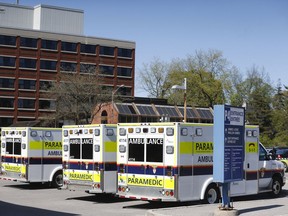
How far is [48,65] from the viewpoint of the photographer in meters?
90.7

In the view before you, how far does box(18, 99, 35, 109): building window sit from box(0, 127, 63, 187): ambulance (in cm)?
6777

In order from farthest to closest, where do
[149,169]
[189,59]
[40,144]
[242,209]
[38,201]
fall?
[189,59]
[40,144]
[38,201]
[149,169]
[242,209]

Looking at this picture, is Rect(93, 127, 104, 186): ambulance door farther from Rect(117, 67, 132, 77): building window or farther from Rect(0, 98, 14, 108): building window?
Rect(117, 67, 132, 77): building window

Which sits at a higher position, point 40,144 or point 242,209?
point 40,144

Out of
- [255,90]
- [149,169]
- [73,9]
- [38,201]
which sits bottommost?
[38,201]

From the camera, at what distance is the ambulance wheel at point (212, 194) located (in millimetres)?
15594

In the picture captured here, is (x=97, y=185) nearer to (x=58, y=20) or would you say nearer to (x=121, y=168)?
(x=121, y=168)

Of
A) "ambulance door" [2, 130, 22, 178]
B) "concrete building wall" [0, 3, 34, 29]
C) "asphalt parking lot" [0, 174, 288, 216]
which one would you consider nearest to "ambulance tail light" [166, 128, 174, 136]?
"asphalt parking lot" [0, 174, 288, 216]

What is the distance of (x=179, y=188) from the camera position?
576 inches

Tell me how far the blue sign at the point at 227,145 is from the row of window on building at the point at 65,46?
7786 cm

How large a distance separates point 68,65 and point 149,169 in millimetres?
78374

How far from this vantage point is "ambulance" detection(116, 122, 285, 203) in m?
14.7

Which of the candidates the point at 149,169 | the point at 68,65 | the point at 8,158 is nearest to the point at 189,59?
the point at 68,65

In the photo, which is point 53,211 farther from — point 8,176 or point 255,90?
point 255,90
